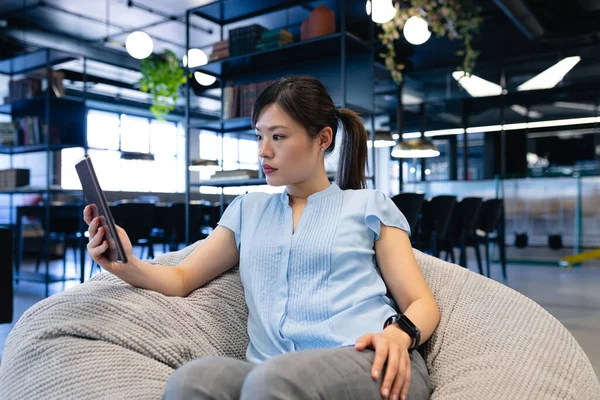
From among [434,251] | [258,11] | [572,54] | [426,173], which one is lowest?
[434,251]

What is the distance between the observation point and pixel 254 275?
1.30m

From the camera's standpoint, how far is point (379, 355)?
0.97m

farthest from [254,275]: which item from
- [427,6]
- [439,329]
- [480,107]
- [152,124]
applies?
[152,124]

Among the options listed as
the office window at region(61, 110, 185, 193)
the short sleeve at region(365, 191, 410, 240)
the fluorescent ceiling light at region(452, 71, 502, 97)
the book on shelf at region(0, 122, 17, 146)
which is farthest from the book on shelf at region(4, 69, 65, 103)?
the fluorescent ceiling light at region(452, 71, 502, 97)

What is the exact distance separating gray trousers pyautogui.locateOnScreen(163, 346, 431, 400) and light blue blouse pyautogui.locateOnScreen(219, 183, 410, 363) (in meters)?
0.18

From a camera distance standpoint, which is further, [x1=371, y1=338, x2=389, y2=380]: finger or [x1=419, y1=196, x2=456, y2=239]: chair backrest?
[x1=419, y1=196, x2=456, y2=239]: chair backrest

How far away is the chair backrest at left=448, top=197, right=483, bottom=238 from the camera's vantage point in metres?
5.00

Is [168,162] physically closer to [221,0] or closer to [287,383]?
[221,0]

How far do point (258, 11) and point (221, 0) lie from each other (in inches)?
13.3

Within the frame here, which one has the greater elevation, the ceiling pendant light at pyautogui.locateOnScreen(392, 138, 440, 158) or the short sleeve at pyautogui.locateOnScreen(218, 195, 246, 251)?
the ceiling pendant light at pyautogui.locateOnScreen(392, 138, 440, 158)

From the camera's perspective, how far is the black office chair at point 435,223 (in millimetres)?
4656

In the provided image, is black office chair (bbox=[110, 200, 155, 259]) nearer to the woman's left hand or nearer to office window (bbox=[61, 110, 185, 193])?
the woman's left hand

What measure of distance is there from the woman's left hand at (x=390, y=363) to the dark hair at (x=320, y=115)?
0.53m

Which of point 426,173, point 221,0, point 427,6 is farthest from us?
point 426,173
